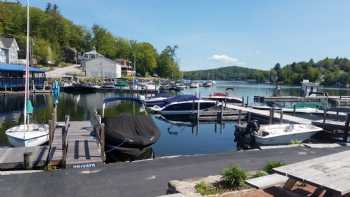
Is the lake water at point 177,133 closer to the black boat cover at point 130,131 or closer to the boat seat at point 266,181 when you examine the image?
the black boat cover at point 130,131

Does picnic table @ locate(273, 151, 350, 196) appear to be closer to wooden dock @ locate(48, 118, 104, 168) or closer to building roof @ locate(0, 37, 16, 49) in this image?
wooden dock @ locate(48, 118, 104, 168)

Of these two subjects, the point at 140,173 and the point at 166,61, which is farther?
the point at 166,61

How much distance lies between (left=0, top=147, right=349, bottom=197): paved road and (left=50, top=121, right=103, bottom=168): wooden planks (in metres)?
1.07

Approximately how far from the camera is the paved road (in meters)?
8.52

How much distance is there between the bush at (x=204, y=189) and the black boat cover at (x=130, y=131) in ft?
31.5

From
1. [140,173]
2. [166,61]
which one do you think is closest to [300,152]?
[140,173]

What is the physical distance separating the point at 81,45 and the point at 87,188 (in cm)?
13541

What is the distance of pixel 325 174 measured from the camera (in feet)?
18.9

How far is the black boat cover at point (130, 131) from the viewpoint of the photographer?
16.2m

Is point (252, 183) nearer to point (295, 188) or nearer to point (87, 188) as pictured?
point (295, 188)

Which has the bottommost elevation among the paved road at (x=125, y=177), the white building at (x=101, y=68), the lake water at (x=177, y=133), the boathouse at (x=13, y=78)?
the lake water at (x=177, y=133)

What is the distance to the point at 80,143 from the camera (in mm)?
14789

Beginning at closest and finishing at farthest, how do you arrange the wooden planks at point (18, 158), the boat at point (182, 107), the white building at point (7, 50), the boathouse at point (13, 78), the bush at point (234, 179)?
the bush at point (234, 179), the wooden planks at point (18, 158), the boat at point (182, 107), the boathouse at point (13, 78), the white building at point (7, 50)

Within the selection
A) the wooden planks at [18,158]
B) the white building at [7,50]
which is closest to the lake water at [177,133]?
the wooden planks at [18,158]
